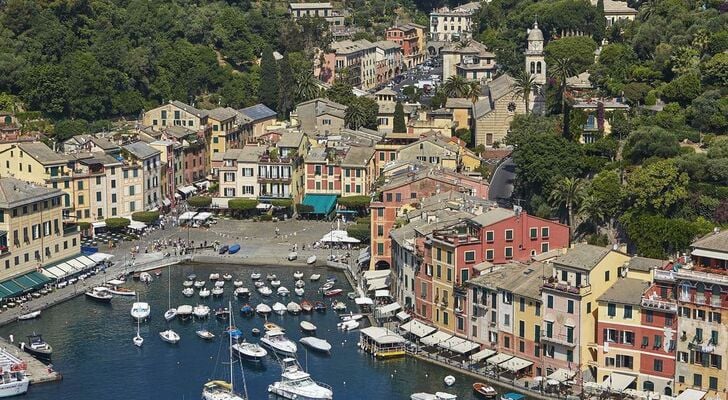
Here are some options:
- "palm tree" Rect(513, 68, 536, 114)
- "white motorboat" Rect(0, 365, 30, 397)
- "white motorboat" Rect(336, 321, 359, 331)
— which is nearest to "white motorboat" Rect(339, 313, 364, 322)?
"white motorboat" Rect(336, 321, 359, 331)

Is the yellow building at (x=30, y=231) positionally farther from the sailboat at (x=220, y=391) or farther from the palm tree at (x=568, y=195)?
the palm tree at (x=568, y=195)

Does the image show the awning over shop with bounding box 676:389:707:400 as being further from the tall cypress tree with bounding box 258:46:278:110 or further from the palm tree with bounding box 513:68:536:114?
the tall cypress tree with bounding box 258:46:278:110

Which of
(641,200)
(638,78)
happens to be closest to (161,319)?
(641,200)

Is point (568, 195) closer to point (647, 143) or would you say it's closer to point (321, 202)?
point (647, 143)

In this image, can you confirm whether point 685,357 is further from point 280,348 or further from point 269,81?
Answer: point 269,81

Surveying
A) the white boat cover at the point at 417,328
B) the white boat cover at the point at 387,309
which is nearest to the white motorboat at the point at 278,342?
the white boat cover at the point at 387,309
